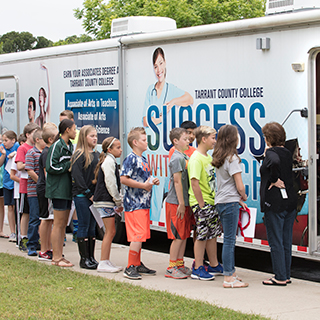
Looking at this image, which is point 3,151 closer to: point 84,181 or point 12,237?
point 12,237

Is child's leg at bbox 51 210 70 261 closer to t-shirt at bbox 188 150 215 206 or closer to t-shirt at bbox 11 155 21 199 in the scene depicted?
t-shirt at bbox 11 155 21 199

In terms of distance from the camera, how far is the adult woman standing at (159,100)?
7.54 metres

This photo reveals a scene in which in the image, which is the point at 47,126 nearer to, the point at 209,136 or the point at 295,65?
the point at 209,136

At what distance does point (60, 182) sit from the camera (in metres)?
6.76

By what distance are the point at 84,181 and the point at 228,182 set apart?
172 centimetres

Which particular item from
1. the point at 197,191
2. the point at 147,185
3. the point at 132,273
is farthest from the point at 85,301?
the point at 197,191

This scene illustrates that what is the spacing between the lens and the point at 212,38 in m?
6.99

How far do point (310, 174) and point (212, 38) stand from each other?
209 centimetres

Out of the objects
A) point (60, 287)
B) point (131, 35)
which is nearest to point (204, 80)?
point (131, 35)

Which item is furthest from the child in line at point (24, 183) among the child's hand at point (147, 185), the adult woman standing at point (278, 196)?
the adult woman standing at point (278, 196)

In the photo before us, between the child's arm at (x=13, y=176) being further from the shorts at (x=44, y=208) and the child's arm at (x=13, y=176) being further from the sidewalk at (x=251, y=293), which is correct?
the sidewalk at (x=251, y=293)

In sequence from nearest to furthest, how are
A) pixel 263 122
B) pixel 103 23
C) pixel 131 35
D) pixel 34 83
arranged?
pixel 263 122, pixel 131 35, pixel 34 83, pixel 103 23

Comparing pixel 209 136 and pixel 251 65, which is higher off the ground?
pixel 251 65

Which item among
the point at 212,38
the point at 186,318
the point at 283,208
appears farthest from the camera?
the point at 212,38
